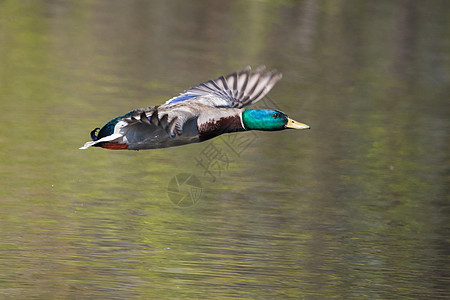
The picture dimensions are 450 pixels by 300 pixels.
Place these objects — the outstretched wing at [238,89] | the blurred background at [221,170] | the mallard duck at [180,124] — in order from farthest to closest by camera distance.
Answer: the blurred background at [221,170], the outstretched wing at [238,89], the mallard duck at [180,124]

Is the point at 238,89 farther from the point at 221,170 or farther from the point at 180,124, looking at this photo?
the point at 221,170

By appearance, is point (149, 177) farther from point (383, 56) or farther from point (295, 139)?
point (383, 56)

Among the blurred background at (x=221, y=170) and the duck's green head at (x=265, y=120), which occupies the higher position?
the duck's green head at (x=265, y=120)

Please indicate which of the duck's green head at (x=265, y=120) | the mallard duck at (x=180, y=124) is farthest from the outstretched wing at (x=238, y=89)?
the duck's green head at (x=265, y=120)

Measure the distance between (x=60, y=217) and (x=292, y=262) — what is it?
2.33m

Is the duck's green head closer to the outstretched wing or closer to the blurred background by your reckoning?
the outstretched wing

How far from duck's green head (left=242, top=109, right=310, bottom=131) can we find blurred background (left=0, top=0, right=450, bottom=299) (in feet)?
5.14

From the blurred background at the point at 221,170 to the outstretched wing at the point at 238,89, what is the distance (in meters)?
1.52

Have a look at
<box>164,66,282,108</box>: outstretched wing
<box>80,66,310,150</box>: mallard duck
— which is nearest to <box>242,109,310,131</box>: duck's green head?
<box>80,66,310,150</box>: mallard duck

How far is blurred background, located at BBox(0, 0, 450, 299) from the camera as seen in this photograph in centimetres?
903

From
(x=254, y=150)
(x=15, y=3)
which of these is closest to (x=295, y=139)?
(x=254, y=150)

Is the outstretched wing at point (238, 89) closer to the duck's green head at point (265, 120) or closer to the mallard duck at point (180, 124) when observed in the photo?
the mallard duck at point (180, 124)

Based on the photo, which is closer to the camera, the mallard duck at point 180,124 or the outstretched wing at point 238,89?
the mallard duck at point 180,124

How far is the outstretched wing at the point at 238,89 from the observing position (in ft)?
27.1
